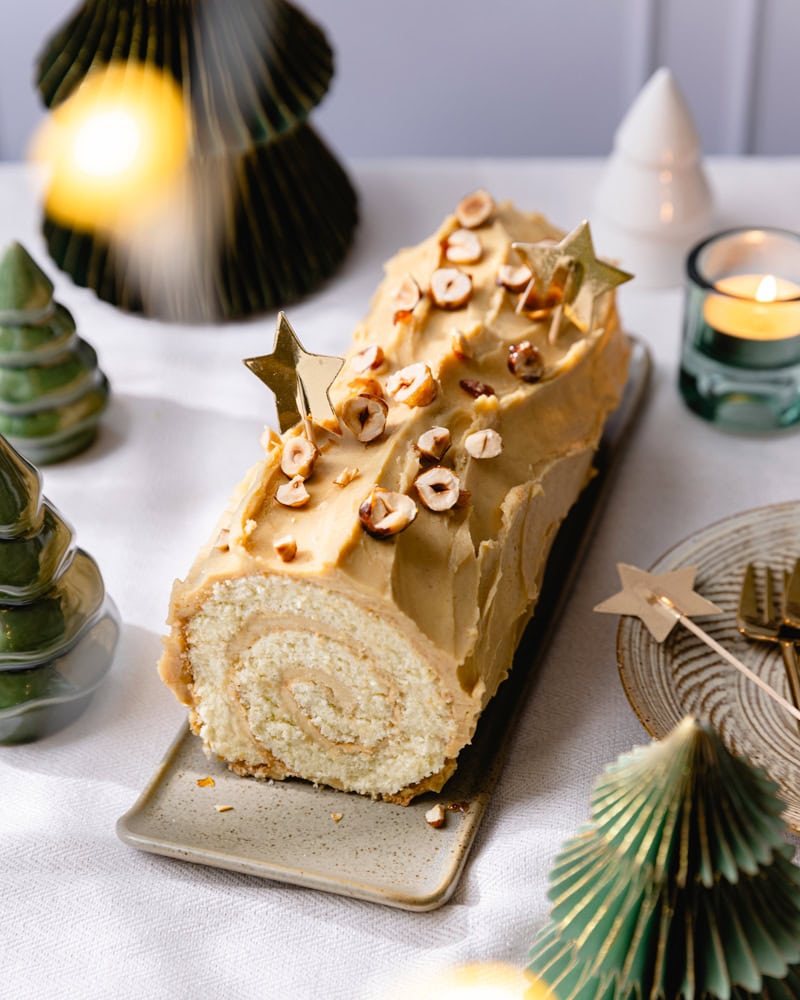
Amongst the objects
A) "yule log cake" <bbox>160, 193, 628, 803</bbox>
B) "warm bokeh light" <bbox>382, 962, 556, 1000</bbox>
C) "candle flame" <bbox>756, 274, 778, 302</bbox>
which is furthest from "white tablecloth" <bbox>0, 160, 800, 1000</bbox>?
"candle flame" <bbox>756, 274, 778, 302</bbox>

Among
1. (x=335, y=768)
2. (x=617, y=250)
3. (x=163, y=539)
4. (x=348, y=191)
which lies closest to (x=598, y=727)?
(x=335, y=768)

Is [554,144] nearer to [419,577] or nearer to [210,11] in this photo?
[210,11]

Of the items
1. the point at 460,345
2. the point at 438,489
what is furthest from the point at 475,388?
the point at 438,489

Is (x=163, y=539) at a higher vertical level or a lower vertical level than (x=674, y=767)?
lower

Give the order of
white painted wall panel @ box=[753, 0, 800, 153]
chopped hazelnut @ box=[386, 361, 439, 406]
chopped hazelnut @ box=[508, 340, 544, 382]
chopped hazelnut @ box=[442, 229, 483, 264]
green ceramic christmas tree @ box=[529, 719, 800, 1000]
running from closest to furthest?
green ceramic christmas tree @ box=[529, 719, 800, 1000] → chopped hazelnut @ box=[386, 361, 439, 406] → chopped hazelnut @ box=[508, 340, 544, 382] → chopped hazelnut @ box=[442, 229, 483, 264] → white painted wall panel @ box=[753, 0, 800, 153]

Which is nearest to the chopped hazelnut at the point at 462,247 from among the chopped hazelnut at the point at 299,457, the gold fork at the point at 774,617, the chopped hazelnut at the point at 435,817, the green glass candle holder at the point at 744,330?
the green glass candle holder at the point at 744,330

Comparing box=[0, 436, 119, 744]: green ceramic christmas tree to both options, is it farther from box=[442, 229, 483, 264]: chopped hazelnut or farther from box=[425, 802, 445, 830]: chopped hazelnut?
box=[442, 229, 483, 264]: chopped hazelnut
